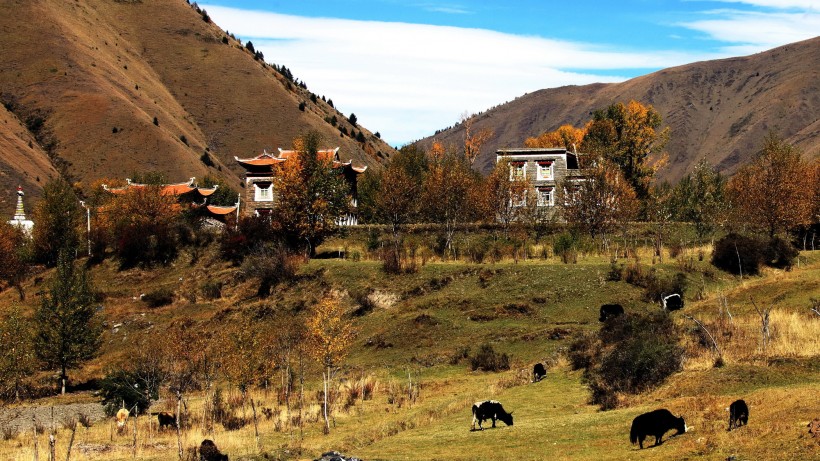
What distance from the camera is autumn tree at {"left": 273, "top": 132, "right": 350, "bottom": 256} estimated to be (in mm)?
74812

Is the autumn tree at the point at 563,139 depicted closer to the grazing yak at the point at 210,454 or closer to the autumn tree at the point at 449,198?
the autumn tree at the point at 449,198

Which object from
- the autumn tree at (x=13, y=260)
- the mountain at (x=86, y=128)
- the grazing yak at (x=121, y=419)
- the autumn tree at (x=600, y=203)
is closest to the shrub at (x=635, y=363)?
the grazing yak at (x=121, y=419)

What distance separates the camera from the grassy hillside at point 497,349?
24141mm

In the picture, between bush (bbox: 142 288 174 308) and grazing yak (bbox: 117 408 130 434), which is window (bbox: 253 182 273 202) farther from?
grazing yak (bbox: 117 408 130 434)

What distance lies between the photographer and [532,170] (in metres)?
89.3

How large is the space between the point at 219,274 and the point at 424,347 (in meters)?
30.8

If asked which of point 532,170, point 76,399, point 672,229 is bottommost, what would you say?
point 76,399

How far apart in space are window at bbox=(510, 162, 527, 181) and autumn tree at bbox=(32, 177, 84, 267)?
47107 millimetres

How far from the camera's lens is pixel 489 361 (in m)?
45.8

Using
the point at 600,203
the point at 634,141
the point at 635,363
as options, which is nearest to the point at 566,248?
the point at 600,203

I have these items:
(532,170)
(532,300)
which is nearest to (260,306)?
(532,300)

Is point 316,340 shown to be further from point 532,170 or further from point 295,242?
point 532,170

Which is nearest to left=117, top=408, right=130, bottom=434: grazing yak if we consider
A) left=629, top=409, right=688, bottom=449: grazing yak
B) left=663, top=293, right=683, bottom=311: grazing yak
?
left=629, top=409, right=688, bottom=449: grazing yak

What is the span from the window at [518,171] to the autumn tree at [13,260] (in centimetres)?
4938
